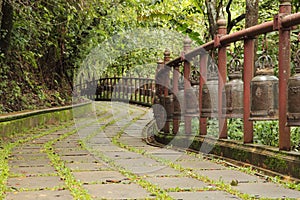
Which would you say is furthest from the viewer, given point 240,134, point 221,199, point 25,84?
point 25,84

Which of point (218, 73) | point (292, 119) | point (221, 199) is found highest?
point (218, 73)

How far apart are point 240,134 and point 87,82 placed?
12.7m

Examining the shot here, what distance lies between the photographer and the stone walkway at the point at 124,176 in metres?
3.48

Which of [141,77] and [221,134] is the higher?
[141,77]

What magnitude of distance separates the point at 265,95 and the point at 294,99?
573 mm

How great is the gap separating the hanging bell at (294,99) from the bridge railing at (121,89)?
13152 mm

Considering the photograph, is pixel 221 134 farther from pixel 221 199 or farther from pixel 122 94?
pixel 122 94

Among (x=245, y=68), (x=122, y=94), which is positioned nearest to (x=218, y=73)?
(x=245, y=68)

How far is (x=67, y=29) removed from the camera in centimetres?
1444

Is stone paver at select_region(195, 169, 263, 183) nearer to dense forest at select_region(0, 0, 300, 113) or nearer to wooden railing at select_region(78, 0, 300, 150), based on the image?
wooden railing at select_region(78, 0, 300, 150)

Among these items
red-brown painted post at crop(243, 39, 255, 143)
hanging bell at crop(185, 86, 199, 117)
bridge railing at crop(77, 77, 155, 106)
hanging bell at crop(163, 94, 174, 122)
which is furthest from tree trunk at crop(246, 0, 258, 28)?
bridge railing at crop(77, 77, 155, 106)

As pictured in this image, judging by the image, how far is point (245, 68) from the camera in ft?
16.8

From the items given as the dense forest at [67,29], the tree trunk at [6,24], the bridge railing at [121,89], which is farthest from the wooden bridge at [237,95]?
the bridge railing at [121,89]

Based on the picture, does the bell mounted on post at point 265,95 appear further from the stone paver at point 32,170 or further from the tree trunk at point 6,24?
the tree trunk at point 6,24
